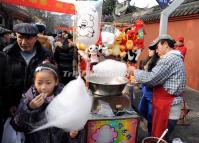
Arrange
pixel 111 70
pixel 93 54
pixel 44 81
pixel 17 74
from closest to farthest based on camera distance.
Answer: pixel 44 81
pixel 17 74
pixel 111 70
pixel 93 54

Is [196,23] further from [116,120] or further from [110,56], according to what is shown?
[116,120]

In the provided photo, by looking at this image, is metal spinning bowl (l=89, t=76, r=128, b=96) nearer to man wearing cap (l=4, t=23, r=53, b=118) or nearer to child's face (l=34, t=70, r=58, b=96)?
man wearing cap (l=4, t=23, r=53, b=118)

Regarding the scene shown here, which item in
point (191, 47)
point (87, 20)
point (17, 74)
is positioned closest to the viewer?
point (17, 74)

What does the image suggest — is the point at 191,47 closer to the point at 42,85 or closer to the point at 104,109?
the point at 104,109

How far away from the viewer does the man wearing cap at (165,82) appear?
3.40 m

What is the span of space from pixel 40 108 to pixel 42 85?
0.64 feet

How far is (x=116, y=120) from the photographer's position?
10.2 feet

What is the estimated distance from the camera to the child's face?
2.34 meters

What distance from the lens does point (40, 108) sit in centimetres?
227

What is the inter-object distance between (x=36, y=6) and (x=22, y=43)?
3.61 metres

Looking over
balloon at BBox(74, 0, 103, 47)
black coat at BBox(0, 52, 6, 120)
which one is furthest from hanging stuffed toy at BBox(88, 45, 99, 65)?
black coat at BBox(0, 52, 6, 120)

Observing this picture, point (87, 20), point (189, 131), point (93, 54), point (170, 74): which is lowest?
point (189, 131)

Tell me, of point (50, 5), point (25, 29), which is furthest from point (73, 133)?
point (50, 5)

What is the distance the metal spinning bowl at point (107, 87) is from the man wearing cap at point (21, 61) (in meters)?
0.69
